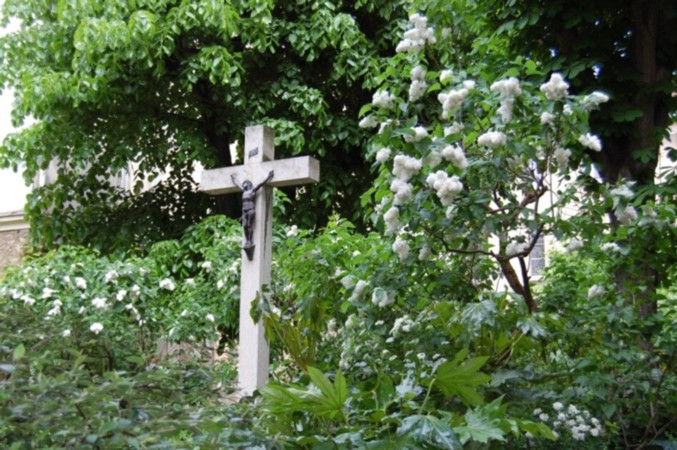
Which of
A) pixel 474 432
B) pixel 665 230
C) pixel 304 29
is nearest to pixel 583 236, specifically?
pixel 665 230

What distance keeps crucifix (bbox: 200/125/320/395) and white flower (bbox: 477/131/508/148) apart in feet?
6.20

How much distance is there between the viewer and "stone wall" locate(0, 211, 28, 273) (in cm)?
1416

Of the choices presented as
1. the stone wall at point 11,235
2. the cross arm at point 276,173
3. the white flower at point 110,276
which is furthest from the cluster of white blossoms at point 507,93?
the stone wall at point 11,235

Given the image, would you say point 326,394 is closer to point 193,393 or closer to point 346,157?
point 193,393

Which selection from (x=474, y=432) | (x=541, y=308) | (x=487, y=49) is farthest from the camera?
(x=487, y=49)

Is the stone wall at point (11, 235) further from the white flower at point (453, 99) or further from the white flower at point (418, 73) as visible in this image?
the white flower at point (453, 99)

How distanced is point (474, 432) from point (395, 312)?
195 centimetres

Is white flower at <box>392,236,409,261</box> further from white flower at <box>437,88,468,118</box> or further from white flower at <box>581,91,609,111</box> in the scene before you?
white flower at <box>581,91,609,111</box>

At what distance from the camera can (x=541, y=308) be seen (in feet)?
16.7

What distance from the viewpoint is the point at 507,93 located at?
4117mm

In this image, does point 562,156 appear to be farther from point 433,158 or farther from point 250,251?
point 250,251

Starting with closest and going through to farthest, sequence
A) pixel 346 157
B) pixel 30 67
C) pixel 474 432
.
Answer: pixel 474 432
pixel 30 67
pixel 346 157

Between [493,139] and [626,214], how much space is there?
836 millimetres

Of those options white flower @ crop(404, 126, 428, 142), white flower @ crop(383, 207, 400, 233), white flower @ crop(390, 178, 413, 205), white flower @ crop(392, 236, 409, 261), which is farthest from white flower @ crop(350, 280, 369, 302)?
white flower @ crop(404, 126, 428, 142)
